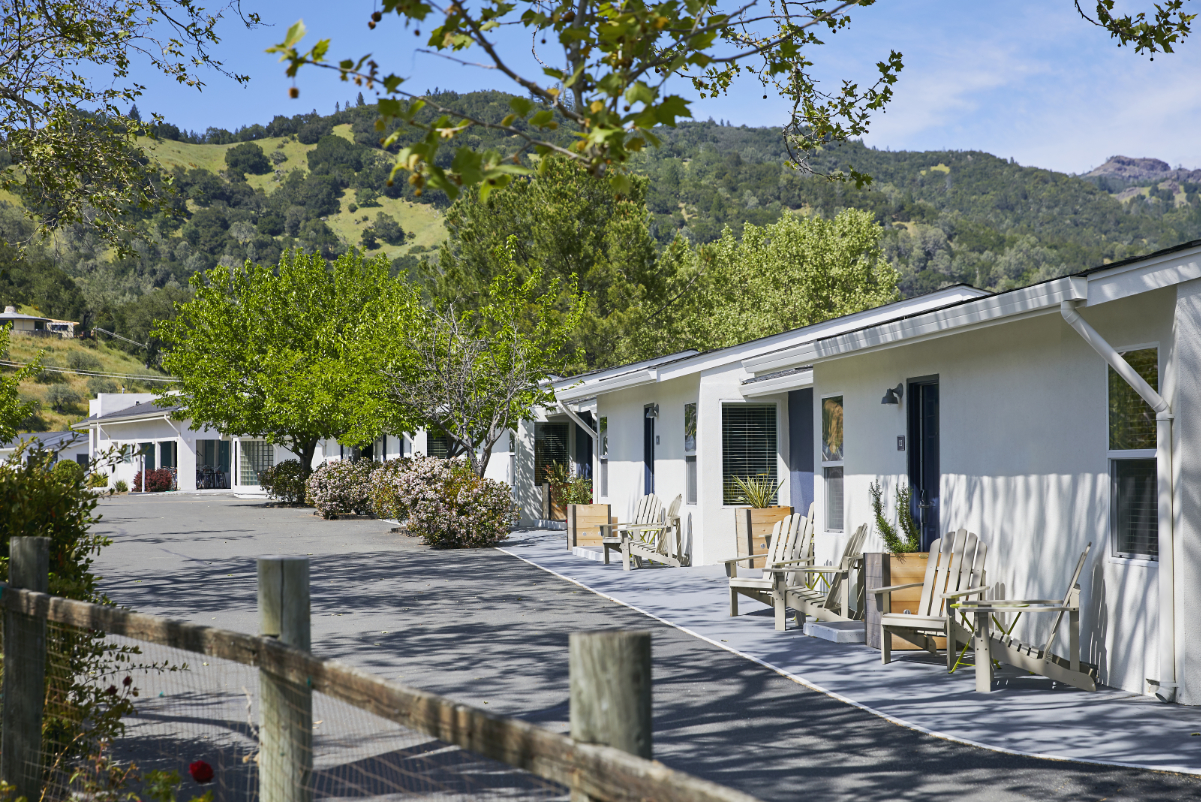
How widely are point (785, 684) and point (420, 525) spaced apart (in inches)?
510

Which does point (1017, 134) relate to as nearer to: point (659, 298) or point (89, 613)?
point (659, 298)

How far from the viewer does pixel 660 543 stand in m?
16.2

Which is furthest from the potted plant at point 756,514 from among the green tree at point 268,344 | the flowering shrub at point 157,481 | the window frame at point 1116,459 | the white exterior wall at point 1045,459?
the flowering shrub at point 157,481

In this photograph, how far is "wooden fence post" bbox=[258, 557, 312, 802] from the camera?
3062 millimetres

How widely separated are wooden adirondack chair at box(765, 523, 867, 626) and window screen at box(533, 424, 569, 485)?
47.1 ft

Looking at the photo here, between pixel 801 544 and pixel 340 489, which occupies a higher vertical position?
pixel 340 489

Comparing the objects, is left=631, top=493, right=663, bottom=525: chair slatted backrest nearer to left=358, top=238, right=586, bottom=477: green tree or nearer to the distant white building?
left=358, top=238, right=586, bottom=477: green tree

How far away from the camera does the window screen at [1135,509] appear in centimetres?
737

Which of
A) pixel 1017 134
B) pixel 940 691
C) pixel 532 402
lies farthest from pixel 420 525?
pixel 1017 134

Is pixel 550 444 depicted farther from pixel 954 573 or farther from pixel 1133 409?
pixel 1133 409

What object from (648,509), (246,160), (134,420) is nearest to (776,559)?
(648,509)

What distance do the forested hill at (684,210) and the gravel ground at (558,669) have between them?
42538 millimetres

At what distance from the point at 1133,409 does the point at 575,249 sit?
26.2 metres

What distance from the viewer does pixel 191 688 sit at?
7.60 metres
